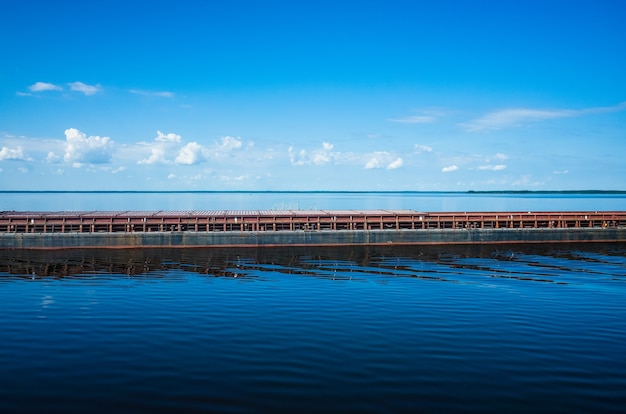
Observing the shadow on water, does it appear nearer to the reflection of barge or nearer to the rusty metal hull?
the rusty metal hull

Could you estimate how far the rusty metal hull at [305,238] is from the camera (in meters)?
42.6

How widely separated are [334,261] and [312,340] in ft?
68.6

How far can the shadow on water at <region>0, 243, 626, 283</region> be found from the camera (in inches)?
1199

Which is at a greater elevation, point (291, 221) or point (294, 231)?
point (291, 221)

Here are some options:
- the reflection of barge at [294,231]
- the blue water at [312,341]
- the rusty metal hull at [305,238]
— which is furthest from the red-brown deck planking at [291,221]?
the blue water at [312,341]

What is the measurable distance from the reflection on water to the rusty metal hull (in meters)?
12.9

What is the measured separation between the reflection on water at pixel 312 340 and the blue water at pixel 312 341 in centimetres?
6

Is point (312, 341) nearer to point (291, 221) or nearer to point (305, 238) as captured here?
point (305, 238)

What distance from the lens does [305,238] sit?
148ft

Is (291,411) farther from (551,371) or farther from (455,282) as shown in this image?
(455,282)

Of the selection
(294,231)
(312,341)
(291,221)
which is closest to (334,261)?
(294,231)

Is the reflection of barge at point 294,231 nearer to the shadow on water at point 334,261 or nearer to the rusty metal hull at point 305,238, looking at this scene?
the rusty metal hull at point 305,238

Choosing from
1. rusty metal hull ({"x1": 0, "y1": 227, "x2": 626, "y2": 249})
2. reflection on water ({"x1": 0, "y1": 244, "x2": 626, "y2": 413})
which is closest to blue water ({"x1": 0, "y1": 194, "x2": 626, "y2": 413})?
reflection on water ({"x1": 0, "y1": 244, "x2": 626, "y2": 413})

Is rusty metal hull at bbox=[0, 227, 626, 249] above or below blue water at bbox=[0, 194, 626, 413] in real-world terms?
above
